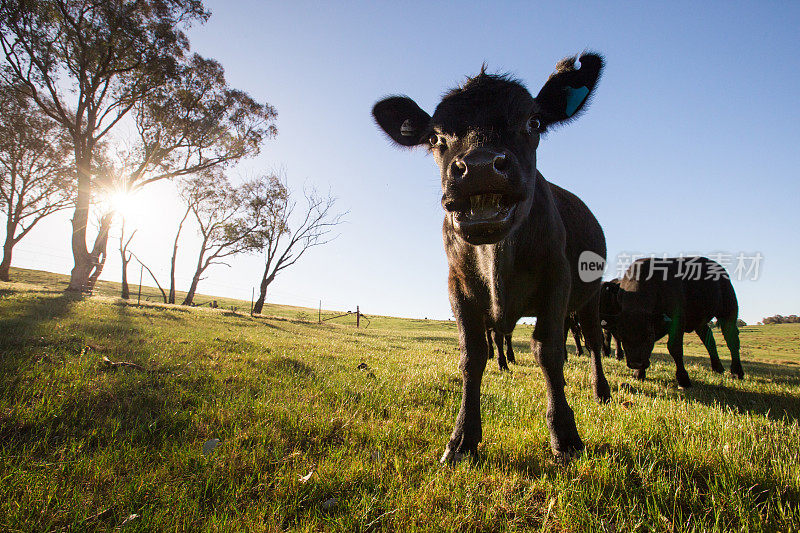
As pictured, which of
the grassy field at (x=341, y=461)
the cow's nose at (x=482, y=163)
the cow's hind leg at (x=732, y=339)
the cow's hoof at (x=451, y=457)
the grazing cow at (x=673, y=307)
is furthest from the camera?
the cow's hind leg at (x=732, y=339)

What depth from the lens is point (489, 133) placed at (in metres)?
2.80

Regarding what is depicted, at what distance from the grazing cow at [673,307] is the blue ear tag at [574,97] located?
4880 millimetres

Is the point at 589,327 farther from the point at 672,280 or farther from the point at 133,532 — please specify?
the point at 133,532

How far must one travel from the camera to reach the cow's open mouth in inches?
95.7

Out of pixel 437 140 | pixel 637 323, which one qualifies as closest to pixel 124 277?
pixel 437 140

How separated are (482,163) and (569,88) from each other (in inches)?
82.0

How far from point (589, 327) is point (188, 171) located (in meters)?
26.3

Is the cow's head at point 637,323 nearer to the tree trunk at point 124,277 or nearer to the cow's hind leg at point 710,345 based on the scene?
the cow's hind leg at point 710,345

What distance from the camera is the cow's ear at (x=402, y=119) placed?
405 cm

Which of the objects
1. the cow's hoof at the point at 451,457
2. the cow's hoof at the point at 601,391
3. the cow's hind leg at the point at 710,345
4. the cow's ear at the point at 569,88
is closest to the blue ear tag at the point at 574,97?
the cow's ear at the point at 569,88

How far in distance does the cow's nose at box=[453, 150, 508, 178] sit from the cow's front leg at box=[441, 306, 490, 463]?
1293mm

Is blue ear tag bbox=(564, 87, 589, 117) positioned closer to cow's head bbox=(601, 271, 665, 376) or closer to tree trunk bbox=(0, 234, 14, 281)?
cow's head bbox=(601, 271, 665, 376)

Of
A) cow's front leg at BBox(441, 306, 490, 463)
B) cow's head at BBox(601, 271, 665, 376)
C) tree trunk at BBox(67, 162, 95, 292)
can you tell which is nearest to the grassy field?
cow's front leg at BBox(441, 306, 490, 463)

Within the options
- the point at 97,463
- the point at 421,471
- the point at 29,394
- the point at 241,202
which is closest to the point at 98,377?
the point at 29,394
